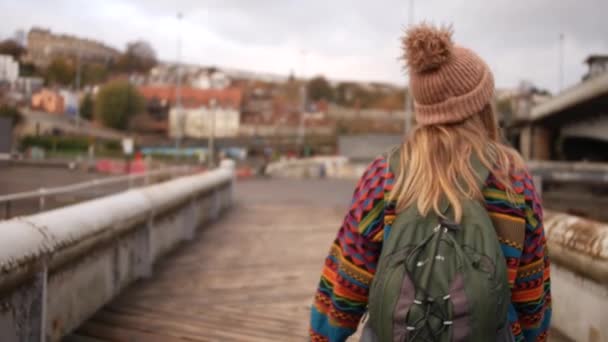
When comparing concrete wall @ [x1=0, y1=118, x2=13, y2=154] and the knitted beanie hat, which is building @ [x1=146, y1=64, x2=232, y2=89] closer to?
concrete wall @ [x1=0, y1=118, x2=13, y2=154]

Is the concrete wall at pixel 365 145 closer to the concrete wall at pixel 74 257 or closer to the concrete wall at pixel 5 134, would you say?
the concrete wall at pixel 74 257

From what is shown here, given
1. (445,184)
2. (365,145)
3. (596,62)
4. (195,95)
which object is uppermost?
(195,95)

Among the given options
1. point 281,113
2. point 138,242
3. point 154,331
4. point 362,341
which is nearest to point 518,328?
point 362,341

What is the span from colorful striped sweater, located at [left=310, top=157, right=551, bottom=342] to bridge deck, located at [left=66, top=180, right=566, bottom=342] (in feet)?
7.72

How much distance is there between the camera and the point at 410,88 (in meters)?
2.38

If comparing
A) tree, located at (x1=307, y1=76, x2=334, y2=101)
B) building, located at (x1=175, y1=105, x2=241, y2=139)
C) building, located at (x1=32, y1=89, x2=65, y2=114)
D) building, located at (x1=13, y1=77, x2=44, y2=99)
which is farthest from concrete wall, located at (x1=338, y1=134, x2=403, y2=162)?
tree, located at (x1=307, y1=76, x2=334, y2=101)

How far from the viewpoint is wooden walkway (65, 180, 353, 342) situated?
4770mm

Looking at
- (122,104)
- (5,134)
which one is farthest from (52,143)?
(122,104)

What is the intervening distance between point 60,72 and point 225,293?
3.88 metres

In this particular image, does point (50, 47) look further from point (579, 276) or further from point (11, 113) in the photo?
point (579, 276)

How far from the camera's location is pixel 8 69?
19.9 feet

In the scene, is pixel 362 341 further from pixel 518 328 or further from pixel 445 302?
pixel 518 328

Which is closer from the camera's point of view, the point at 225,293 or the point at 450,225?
the point at 450,225

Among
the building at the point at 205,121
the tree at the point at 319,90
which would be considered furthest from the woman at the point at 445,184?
the tree at the point at 319,90
